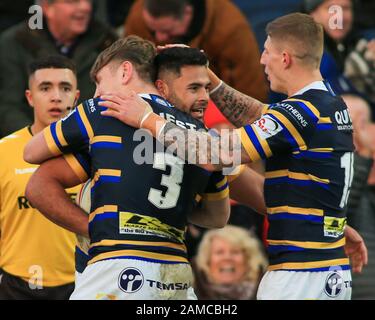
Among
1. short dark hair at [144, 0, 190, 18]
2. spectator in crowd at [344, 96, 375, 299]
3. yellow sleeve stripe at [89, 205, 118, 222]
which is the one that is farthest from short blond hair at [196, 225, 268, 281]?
yellow sleeve stripe at [89, 205, 118, 222]

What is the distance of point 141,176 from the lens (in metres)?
6.83

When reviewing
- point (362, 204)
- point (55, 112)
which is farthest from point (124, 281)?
point (362, 204)

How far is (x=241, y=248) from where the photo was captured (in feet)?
34.2

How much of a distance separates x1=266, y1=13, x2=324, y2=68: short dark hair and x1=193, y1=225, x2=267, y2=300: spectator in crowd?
3450mm

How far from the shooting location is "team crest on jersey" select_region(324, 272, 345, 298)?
7.04m

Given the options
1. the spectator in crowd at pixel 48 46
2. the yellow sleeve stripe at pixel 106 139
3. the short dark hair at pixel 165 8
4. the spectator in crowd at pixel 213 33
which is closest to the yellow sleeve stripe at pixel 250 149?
the yellow sleeve stripe at pixel 106 139

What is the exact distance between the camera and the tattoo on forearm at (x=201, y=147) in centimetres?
689

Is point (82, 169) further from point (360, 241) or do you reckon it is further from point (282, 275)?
point (360, 241)

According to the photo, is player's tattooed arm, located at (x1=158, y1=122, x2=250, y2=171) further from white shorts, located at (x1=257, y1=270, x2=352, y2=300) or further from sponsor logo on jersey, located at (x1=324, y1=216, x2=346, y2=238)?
white shorts, located at (x1=257, y1=270, x2=352, y2=300)

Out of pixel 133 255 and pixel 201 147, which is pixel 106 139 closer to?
pixel 201 147

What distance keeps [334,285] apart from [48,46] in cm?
484

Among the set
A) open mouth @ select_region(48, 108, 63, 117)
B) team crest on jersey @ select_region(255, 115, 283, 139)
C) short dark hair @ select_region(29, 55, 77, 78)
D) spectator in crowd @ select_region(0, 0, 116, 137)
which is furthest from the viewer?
spectator in crowd @ select_region(0, 0, 116, 137)

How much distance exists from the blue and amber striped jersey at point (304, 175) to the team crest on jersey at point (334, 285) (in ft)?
0.24

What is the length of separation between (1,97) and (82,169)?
12.7ft
